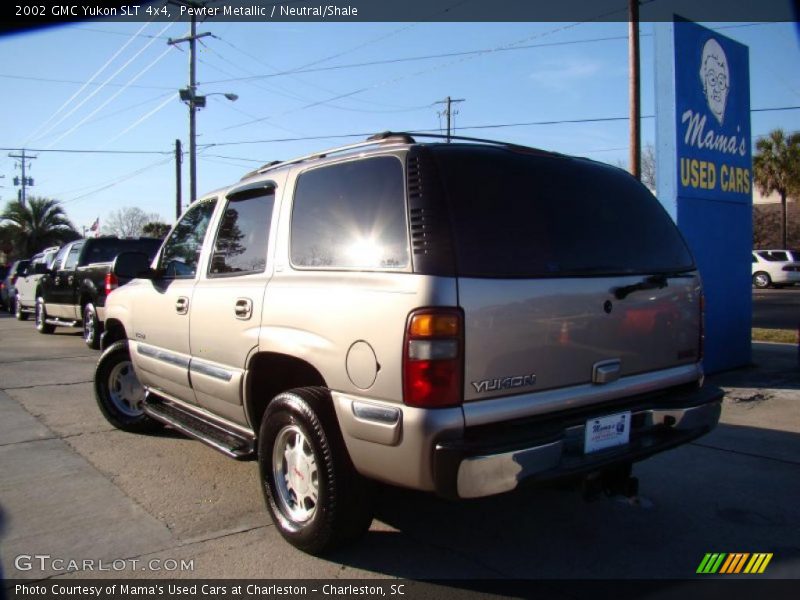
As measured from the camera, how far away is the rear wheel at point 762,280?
2781 centimetres

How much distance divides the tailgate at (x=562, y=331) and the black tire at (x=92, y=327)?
10.2 meters

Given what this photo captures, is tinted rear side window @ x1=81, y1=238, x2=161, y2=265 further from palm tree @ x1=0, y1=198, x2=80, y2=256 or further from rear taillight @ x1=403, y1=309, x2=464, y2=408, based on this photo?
palm tree @ x1=0, y1=198, x2=80, y2=256

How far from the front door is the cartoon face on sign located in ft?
21.4

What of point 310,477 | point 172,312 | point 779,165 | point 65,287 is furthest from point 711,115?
point 779,165

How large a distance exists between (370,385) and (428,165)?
1024 millimetres

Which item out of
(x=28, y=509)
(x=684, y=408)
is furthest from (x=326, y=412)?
(x=28, y=509)

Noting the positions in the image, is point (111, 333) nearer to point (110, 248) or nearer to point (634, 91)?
point (110, 248)

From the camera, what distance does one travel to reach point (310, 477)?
3375 mm

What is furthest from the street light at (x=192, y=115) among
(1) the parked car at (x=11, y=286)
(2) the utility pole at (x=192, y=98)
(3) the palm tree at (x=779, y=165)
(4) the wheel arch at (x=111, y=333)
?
(3) the palm tree at (x=779, y=165)

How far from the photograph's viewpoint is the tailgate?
2.81 meters

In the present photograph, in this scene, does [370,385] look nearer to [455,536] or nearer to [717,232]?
[455,536]

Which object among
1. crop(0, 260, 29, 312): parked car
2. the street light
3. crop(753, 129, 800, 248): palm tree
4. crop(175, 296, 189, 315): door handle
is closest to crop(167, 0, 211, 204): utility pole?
the street light

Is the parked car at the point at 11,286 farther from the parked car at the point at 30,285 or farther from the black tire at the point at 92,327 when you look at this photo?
the black tire at the point at 92,327

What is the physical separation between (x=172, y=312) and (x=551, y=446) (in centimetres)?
296
